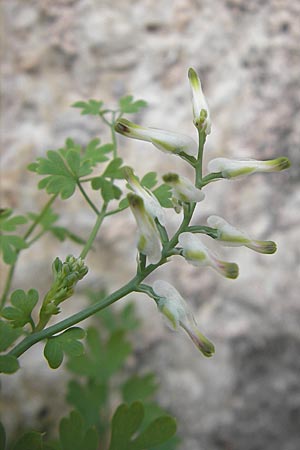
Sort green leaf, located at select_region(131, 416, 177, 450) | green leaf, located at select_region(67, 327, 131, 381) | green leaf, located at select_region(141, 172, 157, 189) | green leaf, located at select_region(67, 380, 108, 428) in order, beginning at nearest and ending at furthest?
1. green leaf, located at select_region(131, 416, 177, 450)
2. green leaf, located at select_region(141, 172, 157, 189)
3. green leaf, located at select_region(67, 380, 108, 428)
4. green leaf, located at select_region(67, 327, 131, 381)

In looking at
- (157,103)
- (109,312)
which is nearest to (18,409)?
(109,312)

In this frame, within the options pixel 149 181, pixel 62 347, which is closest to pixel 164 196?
pixel 149 181

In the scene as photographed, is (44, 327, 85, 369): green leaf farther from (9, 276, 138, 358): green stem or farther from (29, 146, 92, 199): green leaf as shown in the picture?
(29, 146, 92, 199): green leaf

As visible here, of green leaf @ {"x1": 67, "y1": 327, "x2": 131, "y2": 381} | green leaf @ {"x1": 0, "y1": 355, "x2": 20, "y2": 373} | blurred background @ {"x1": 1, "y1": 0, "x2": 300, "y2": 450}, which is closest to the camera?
green leaf @ {"x1": 0, "y1": 355, "x2": 20, "y2": 373}

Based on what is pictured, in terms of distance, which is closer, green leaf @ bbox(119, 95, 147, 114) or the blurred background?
green leaf @ bbox(119, 95, 147, 114)

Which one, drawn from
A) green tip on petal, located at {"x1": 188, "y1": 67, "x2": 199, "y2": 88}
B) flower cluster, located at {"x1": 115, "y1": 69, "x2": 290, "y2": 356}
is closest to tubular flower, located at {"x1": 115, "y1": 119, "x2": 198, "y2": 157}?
flower cluster, located at {"x1": 115, "y1": 69, "x2": 290, "y2": 356}

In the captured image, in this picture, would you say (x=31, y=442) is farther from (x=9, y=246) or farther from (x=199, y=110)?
(x=199, y=110)

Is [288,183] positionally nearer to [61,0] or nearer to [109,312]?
Result: [109,312]
